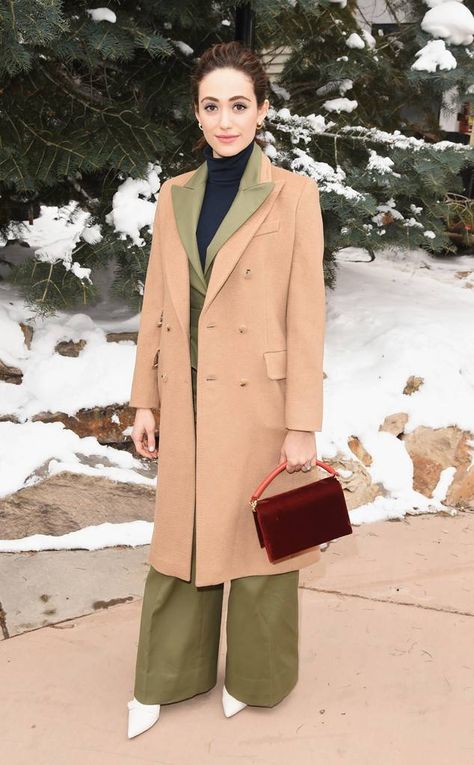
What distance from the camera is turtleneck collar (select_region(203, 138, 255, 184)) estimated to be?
2451 millimetres

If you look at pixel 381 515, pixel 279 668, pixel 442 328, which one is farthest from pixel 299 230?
pixel 442 328

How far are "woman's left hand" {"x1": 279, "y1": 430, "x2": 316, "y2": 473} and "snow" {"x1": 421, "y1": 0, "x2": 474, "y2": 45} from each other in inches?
122

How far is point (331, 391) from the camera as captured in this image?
16.3ft

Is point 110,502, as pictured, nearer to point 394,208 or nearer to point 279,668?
point 279,668

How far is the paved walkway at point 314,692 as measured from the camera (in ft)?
8.62

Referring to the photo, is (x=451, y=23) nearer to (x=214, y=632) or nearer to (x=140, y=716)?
(x=214, y=632)

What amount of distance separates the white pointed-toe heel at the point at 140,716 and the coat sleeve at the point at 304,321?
105 centimetres

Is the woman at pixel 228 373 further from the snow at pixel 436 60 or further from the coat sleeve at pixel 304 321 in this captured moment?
the snow at pixel 436 60

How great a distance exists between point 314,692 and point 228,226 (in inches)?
63.7

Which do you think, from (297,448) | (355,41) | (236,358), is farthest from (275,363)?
(355,41)

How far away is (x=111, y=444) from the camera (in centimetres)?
448

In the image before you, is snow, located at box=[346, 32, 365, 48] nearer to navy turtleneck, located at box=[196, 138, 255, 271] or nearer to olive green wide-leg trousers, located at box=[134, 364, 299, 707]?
navy turtleneck, located at box=[196, 138, 255, 271]

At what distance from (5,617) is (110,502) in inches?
36.5

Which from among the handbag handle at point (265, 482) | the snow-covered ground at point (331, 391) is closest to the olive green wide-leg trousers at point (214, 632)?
the handbag handle at point (265, 482)
